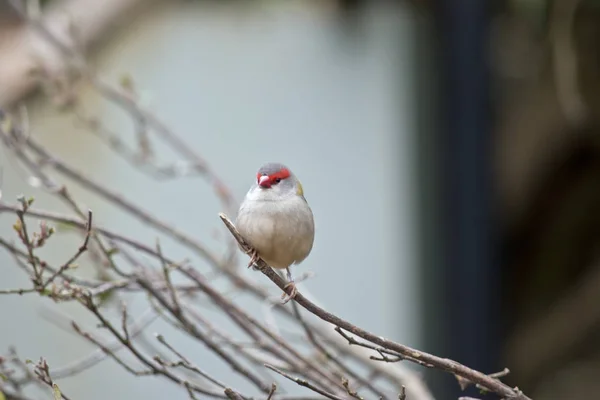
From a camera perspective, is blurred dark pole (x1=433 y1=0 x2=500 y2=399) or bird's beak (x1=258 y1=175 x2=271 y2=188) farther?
blurred dark pole (x1=433 y1=0 x2=500 y2=399)

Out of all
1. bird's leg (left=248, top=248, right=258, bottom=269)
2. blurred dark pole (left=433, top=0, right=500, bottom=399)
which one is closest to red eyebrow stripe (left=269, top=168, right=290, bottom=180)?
bird's leg (left=248, top=248, right=258, bottom=269)

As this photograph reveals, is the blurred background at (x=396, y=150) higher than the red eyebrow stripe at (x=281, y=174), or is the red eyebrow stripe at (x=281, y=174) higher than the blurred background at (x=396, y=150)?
the blurred background at (x=396, y=150)

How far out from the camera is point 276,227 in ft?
4.84

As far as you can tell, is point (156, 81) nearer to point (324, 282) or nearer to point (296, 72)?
point (296, 72)

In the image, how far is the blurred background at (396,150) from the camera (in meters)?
3.58

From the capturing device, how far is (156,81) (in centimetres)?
381

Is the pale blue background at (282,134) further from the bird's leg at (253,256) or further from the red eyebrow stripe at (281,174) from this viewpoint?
the bird's leg at (253,256)

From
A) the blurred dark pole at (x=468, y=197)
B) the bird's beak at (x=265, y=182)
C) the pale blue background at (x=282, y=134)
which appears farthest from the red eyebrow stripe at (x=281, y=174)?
the blurred dark pole at (x=468, y=197)

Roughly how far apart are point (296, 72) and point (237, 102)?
286 mm

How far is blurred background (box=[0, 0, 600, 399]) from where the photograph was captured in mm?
3584

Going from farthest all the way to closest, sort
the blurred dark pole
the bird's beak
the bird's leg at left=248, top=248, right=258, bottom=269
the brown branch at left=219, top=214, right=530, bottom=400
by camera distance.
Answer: the blurred dark pole
the bird's beak
the bird's leg at left=248, top=248, right=258, bottom=269
the brown branch at left=219, top=214, right=530, bottom=400

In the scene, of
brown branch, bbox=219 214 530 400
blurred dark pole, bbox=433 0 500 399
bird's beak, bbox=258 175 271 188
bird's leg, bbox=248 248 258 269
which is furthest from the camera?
blurred dark pole, bbox=433 0 500 399

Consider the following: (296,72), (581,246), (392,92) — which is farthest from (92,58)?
(581,246)

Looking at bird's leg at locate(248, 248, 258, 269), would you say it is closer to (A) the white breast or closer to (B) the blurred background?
(A) the white breast
